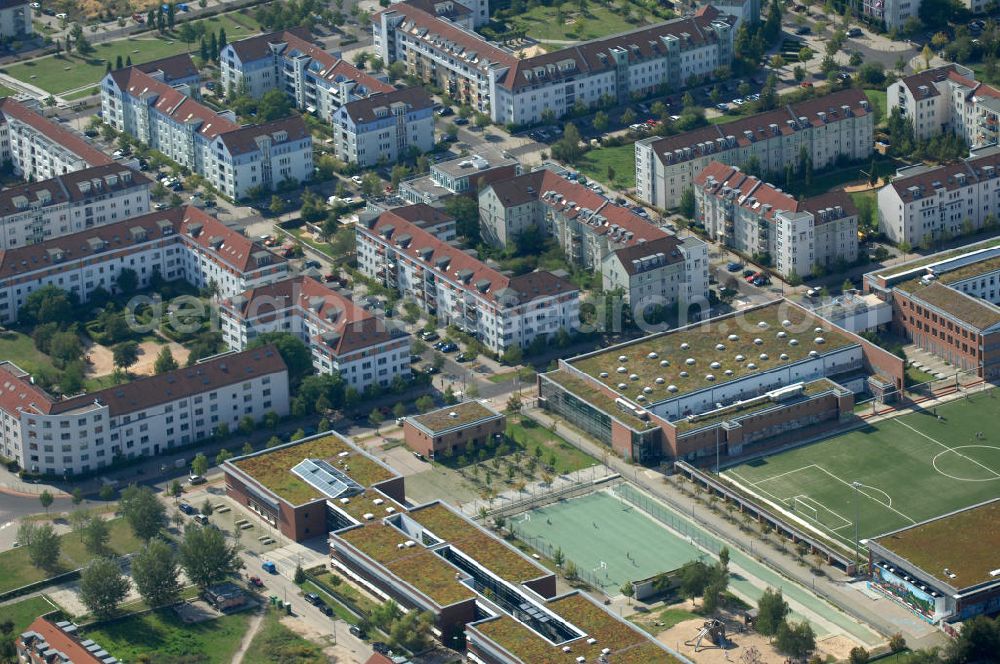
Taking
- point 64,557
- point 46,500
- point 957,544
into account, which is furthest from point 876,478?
→ point 46,500

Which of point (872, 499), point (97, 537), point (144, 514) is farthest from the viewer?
point (872, 499)

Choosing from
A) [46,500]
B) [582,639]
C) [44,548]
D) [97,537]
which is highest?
[582,639]

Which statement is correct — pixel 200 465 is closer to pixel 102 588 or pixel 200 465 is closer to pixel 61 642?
pixel 102 588

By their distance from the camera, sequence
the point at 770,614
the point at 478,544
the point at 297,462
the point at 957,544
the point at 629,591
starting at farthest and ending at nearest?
the point at 297,462
the point at 478,544
the point at 629,591
the point at 957,544
the point at 770,614

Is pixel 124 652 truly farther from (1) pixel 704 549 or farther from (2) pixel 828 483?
(2) pixel 828 483

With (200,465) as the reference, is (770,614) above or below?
above

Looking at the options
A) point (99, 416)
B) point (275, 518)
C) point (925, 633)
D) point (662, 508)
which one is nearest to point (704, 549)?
point (662, 508)

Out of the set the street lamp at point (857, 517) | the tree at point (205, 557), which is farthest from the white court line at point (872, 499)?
the tree at point (205, 557)

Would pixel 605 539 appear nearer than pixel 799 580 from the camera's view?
No
